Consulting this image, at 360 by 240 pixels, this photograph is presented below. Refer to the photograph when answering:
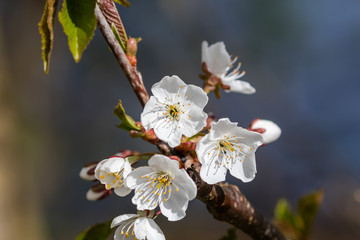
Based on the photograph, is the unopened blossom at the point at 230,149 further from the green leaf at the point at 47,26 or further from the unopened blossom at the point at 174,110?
the green leaf at the point at 47,26

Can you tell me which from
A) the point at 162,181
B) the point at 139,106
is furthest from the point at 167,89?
the point at 139,106

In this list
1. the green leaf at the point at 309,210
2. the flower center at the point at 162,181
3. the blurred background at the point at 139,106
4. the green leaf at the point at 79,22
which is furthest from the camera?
the blurred background at the point at 139,106

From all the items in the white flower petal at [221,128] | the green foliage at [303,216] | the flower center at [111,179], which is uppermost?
the flower center at [111,179]

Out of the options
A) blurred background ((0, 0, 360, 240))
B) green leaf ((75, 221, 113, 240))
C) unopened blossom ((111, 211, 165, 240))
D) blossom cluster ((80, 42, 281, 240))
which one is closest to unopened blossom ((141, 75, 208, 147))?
blossom cluster ((80, 42, 281, 240))

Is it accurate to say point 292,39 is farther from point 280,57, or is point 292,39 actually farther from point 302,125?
point 302,125

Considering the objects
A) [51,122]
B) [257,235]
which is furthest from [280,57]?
[257,235]

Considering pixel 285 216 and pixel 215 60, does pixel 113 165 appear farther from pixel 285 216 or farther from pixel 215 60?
pixel 285 216

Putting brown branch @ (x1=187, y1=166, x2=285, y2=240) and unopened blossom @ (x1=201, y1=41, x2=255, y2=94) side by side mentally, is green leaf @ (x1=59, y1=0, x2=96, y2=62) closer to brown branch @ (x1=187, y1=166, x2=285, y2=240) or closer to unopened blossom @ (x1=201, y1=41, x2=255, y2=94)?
brown branch @ (x1=187, y1=166, x2=285, y2=240)

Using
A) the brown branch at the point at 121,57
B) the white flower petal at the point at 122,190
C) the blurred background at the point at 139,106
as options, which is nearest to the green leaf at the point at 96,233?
the white flower petal at the point at 122,190
